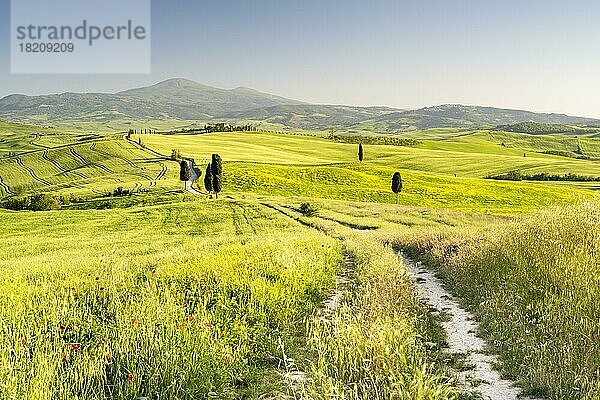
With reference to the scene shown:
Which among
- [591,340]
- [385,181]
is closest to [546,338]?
[591,340]

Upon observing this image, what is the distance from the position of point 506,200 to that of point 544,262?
6971 cm

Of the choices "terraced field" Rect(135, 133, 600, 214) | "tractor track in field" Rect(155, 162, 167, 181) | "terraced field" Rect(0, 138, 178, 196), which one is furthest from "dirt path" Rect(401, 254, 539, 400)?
"tractor track in field" Rect(155, 162, 167, 181)

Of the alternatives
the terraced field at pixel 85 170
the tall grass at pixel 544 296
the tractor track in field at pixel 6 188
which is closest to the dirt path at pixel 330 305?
the tall grass at pixel 544 296

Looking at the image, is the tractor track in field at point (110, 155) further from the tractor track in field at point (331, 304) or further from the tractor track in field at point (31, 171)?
the tractor track in field at point (331, 304)

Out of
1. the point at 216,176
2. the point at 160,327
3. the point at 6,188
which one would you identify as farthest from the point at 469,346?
the point at 6,188

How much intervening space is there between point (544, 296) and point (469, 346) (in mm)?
2392

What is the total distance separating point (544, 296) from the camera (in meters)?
11.2

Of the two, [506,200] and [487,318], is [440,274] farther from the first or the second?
[506,200]

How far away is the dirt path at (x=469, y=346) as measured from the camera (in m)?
8.01

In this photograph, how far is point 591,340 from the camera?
834 centimetres

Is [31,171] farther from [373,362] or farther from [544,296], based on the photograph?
[373,362]

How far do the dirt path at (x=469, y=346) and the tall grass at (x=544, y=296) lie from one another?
0.27m

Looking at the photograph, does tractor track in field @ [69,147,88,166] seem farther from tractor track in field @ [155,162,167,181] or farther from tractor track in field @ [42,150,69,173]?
tractor track in field @ [155,162,167,181]

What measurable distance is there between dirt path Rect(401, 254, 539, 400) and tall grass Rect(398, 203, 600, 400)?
10.4 inches
